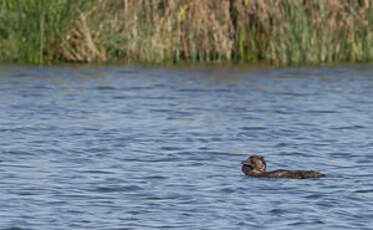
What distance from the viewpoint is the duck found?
1091cm

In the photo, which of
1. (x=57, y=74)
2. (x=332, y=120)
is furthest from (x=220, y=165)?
(x=57, y=74)

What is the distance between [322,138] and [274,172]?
3312 millimetres

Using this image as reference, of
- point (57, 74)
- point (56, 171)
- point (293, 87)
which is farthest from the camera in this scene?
point (57, 74)

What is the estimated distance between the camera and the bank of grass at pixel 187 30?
71.7 ft

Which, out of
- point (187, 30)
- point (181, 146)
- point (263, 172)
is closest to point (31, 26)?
point (187, 30)

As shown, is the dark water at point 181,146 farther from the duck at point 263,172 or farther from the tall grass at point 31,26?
the tall grass at point 31,26

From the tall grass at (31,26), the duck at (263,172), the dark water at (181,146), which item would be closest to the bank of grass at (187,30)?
the tall grass at (31,26)

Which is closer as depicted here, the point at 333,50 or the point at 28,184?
the point at 28,184

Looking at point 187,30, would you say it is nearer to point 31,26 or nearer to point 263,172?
point 31,26

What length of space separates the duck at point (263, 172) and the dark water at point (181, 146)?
0.25ft

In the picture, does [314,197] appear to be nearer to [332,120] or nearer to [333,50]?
[332,120]

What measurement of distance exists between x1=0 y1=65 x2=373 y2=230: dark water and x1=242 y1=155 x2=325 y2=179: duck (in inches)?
3.0

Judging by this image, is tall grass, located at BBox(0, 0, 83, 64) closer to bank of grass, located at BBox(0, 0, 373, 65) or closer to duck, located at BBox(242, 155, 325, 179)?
bank of grass, located at BBox(0, 0, 373, 65)

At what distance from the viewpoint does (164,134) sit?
14.7m
